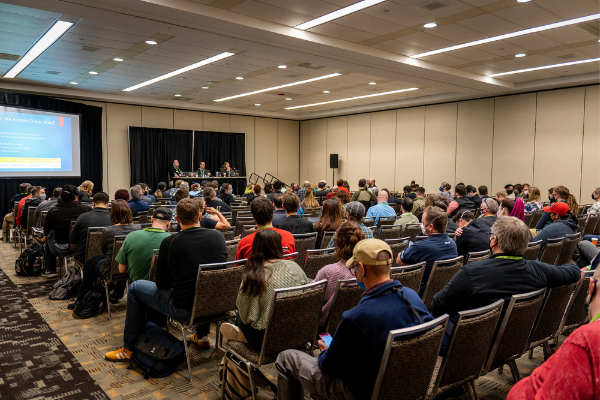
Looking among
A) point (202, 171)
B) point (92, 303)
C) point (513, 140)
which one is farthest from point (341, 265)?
point (202, 171)

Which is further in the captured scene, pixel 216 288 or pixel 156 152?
pixel 156 152

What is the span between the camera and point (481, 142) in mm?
13297

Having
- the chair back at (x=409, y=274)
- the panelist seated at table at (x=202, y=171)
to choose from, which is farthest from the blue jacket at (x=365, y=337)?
the panelist seated at table at (x=202, y=171)

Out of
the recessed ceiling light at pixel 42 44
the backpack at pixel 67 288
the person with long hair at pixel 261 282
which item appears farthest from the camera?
the recessed ceiling light at pixel 42 44

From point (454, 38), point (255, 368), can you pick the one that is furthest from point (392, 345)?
point (454, 38)

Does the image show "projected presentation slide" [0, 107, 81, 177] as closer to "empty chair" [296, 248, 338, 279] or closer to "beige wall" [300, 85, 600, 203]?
"beige wall" [300, 85, 600, 203]

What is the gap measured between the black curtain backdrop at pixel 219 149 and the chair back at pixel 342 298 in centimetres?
1489

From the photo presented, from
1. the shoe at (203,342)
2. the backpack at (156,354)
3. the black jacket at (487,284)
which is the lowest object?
the shoe at (203,342)

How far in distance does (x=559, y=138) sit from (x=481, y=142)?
7.49 ft

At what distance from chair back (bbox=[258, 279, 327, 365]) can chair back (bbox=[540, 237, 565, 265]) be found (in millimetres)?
2884

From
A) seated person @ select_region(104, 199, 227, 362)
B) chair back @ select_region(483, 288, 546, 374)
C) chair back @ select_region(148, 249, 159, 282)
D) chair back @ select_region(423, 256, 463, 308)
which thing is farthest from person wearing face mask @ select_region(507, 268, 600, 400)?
chair back @ select_region(148, 249, 159, 282)

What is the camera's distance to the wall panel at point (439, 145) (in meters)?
14.1

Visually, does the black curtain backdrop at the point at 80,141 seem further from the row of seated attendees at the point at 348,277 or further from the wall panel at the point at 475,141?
the wall panel at the point at 475,141

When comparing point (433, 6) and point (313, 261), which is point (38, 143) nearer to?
point (433, 6)
